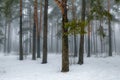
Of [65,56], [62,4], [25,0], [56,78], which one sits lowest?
[56,78]

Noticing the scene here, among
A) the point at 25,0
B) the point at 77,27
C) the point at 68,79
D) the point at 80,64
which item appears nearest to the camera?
the point at 68,79

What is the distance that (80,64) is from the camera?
16.3 m

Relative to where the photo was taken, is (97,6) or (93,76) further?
(97,6)

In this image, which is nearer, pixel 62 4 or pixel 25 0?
pixel 62 4

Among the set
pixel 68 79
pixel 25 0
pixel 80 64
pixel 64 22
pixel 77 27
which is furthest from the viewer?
pixel 25 0

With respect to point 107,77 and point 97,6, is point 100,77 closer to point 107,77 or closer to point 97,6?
point 107,77

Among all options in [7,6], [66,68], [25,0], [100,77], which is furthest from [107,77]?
[25,0]

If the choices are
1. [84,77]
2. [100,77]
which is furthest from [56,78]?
[100,77]

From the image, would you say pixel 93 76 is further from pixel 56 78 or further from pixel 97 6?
pixel 97 6

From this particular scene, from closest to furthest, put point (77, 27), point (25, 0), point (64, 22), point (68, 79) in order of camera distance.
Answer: point (68, 79) → point (77, 27) → point (64, 22) → point (25, 0)

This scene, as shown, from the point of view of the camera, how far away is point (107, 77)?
11.2 m

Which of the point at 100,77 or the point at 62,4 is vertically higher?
the point at 62,4

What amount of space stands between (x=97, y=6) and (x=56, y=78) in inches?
234

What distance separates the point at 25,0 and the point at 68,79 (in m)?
26.1
